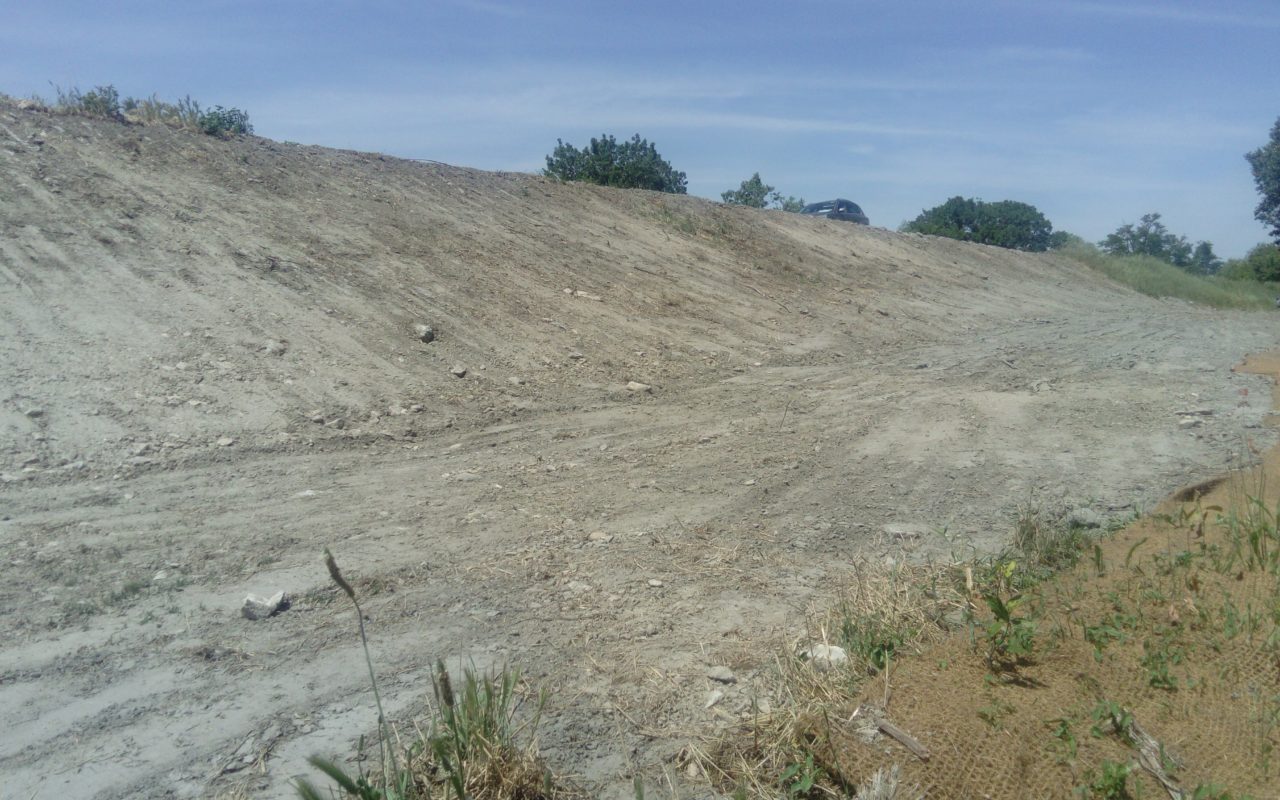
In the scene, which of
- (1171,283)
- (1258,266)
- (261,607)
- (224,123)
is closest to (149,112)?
(224,123)

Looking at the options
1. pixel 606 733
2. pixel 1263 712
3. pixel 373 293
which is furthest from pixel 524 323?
pixel 1263 712

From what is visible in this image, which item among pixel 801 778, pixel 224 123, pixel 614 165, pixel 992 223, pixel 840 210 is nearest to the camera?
pixel 801 778

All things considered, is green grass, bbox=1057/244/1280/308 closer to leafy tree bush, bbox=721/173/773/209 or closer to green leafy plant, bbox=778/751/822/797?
leafy tree bush, bbox=721/173/773/209

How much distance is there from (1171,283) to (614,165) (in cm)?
2084

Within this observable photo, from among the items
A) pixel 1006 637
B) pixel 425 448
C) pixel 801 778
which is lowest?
pixel 801 778

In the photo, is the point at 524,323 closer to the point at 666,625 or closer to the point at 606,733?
the point at 666,625

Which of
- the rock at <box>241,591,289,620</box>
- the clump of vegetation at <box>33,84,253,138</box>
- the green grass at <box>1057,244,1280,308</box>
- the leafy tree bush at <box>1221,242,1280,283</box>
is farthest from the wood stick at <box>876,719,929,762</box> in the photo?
the leafy tree bush at <box>1221,242,1280,283</box>

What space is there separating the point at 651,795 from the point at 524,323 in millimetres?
9028

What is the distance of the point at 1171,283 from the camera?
33000 millimetres

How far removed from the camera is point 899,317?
18.1 m

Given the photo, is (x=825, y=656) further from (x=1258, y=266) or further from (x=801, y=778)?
(x=1258, y=266)

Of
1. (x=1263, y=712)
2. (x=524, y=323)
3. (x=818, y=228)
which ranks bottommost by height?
(x=1263, y=712)

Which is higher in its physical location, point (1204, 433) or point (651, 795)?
point (1204, 433)

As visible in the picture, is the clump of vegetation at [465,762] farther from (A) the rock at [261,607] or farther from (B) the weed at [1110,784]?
(B) the weed at [1110,784]
